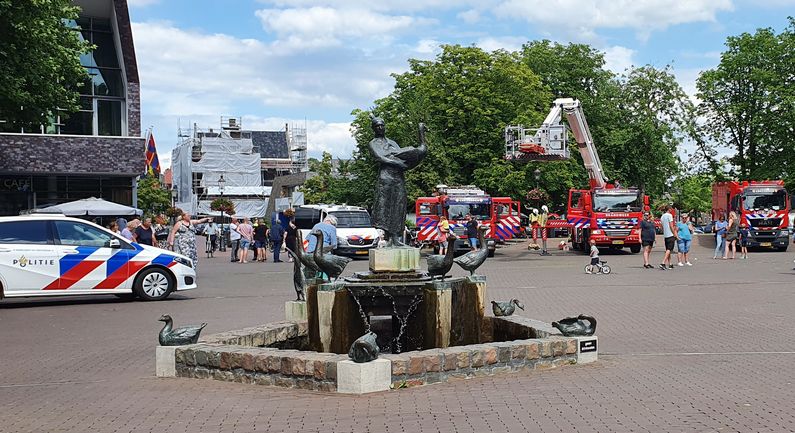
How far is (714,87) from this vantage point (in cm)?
4941

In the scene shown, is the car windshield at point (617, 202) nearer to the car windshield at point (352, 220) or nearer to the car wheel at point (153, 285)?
the car windshield at point (352, 220)

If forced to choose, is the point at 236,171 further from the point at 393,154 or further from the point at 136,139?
the point at 393,154

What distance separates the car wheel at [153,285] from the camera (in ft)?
58.2

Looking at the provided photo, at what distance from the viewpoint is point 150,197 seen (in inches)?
3679

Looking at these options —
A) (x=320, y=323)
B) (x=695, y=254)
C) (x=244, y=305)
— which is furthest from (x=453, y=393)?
(x=695, y=254)

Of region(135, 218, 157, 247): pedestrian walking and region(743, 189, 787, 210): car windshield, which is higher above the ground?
region(743, 189, 787, 210): car windshield

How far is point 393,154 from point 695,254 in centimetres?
2655

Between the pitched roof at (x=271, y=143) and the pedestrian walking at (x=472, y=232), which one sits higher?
the pitched roof at (x=271, y=143)

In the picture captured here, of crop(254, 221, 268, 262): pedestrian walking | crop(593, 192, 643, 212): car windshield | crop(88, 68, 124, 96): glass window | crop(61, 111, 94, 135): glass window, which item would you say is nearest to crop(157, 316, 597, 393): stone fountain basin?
crop(254, 221, 268, 262): pedestrian walking

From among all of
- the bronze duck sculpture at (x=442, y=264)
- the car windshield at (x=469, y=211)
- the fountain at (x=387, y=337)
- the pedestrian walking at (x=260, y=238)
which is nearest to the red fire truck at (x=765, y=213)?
the car windshield at (x=469, y=211)

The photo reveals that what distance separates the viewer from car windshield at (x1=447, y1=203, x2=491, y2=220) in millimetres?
34062

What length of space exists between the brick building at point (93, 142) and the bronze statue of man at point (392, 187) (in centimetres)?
2660

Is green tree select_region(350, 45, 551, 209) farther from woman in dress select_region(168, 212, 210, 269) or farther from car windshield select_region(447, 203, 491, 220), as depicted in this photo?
woman in dress select_region(168, 212, 210, 269)

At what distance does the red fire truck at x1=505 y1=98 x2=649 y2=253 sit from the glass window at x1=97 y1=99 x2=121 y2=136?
18240mm
